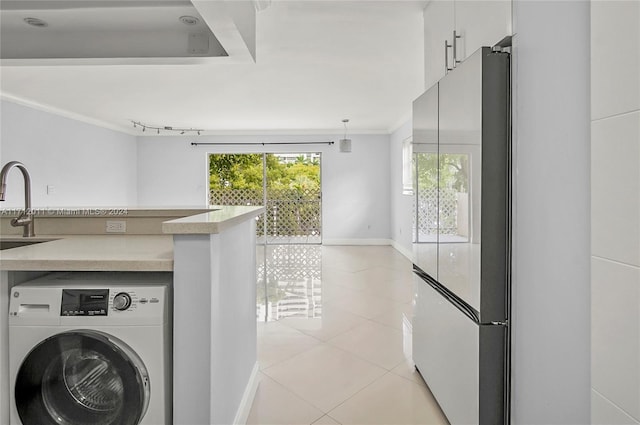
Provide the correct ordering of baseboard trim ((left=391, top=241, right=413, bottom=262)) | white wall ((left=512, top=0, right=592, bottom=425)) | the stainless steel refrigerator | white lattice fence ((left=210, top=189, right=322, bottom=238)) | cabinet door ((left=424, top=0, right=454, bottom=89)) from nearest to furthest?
1. white wall ((left=512, top=0, right=592, bottom=425))
2. the stainless steel refrigerator
3. cabinet door ((left=424, top=0, right=454, bottom=89))
4. baseboard trim ((left=391, top=241, right=413, bottom=262))
5. white lattice fence ((left=210, top=189, right=322, bottom=238))

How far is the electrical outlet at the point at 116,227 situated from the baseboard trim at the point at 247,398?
116 cm

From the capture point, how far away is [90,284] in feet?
4.66

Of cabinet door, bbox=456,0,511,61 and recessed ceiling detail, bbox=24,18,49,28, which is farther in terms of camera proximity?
recessed ceiling detail, bbox=24,18,49,28

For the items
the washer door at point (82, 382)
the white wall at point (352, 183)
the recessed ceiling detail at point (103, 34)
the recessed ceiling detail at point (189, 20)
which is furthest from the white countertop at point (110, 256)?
the white wall at point (352, 183)

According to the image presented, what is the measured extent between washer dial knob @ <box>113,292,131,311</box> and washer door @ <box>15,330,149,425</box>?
111 mm

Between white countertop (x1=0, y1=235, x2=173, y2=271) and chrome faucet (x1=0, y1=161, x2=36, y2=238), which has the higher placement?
chrome faucet (x1=0, y1=161, x2=36, y2=238)

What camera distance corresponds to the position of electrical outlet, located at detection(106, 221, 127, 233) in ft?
7.78

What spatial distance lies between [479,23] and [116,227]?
2.27 meters

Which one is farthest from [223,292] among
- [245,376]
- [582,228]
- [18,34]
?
[18,34]

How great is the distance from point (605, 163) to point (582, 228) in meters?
0.37

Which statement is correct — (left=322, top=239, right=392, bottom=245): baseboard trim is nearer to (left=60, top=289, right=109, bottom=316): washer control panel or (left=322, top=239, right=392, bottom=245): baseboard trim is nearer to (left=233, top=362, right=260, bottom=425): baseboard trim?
(left=233, top=362, right=260, bottom=425): baseboard trim

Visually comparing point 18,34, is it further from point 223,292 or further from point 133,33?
point 223,292

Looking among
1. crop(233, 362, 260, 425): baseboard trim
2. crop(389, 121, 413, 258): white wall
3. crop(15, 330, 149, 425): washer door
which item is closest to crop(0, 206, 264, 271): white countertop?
crop(15, 330, 149, 425): washer door

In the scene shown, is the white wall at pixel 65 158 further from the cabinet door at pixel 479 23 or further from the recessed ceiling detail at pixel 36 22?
the cabinet door at pixel 479 23
